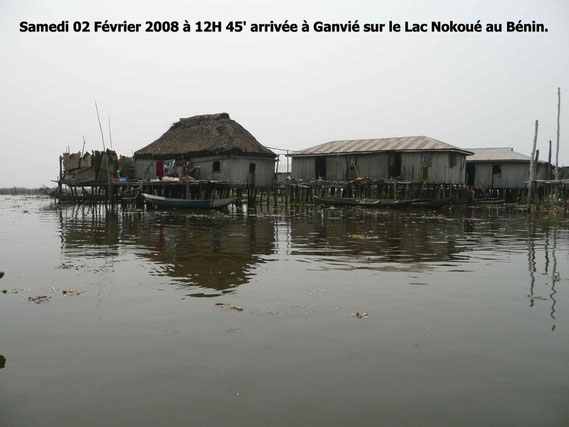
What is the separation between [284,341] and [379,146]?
3570 cm

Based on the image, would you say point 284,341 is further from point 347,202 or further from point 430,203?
point 347,202

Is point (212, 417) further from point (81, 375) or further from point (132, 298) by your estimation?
point (132, 298)

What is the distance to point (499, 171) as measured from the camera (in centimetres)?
4769

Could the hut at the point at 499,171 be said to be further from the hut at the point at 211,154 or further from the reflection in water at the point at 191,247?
the reflection in water at the point at 191,247

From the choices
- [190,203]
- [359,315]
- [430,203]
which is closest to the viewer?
[359,315]

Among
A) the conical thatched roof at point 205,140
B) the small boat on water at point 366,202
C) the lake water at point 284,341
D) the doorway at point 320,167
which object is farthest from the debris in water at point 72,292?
the doorway at point 320,167

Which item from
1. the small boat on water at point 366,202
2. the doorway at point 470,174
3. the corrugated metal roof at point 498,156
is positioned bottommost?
the small boat on water at point 366,202

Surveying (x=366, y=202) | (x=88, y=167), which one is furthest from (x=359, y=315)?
(x=88, y=167)

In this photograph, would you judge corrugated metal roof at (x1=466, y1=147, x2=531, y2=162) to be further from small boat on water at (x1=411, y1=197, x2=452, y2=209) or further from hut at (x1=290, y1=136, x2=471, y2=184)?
small boat on water at (x1=411, y1=197, x2=452, y2=209)

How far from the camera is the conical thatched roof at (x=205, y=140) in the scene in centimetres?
3847

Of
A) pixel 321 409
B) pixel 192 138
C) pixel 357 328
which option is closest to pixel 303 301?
pixel 357 328

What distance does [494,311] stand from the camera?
23.0ft

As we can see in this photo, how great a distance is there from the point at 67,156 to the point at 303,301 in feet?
160

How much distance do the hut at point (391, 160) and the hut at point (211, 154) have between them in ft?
15.5
